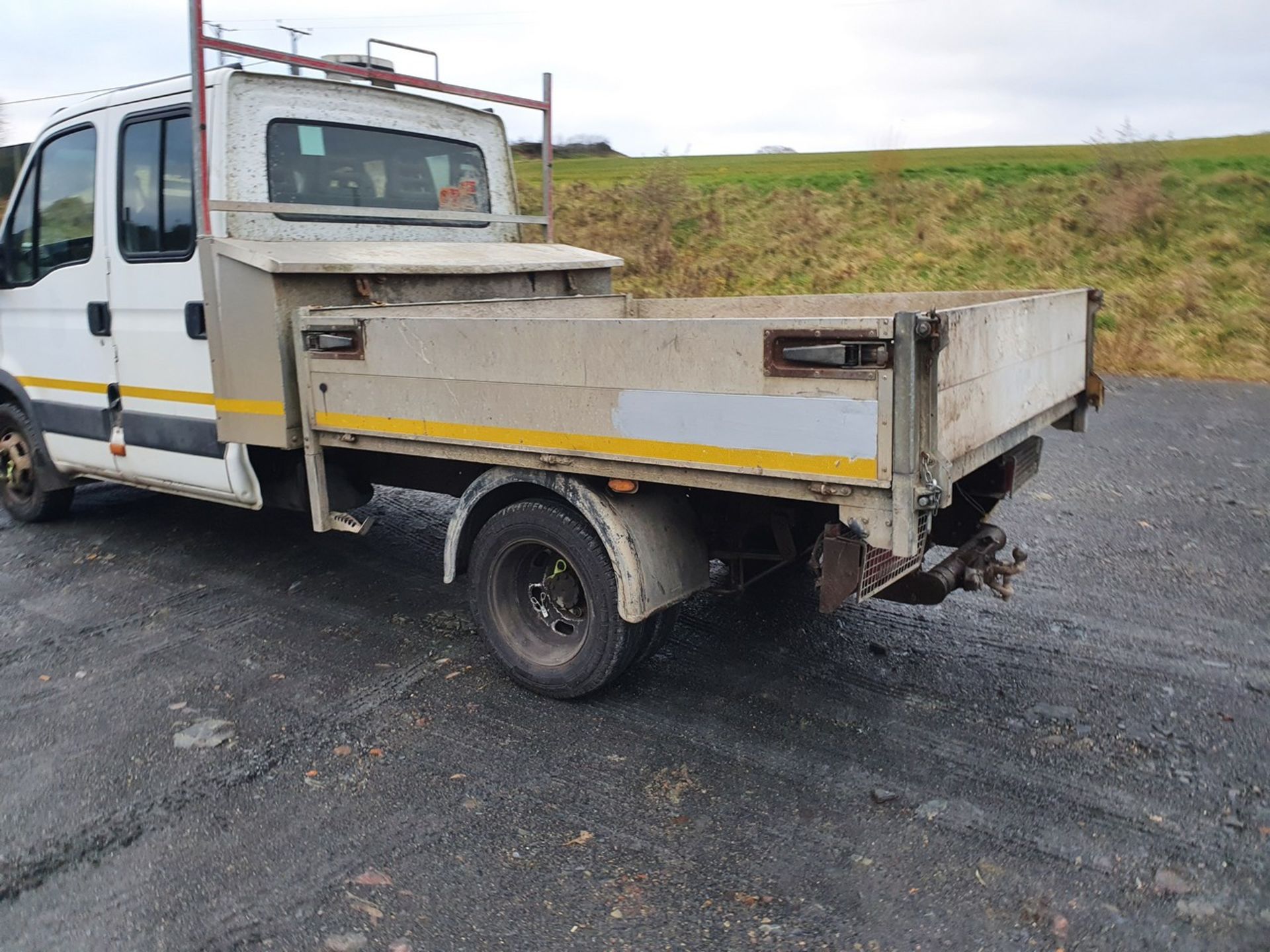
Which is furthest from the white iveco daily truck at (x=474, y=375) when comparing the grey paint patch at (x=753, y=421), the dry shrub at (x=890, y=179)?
the dry shrub at (x=890, y=179)

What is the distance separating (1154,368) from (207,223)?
1138 cm

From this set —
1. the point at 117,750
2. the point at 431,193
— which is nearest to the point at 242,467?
the point at 117,750

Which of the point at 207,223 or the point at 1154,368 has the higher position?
the point at 207,223

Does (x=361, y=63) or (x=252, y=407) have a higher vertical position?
(x=361, y=63)

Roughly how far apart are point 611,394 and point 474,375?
2.19ft

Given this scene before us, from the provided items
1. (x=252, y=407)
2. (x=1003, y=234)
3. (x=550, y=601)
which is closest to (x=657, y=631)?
(x=550, y=601)

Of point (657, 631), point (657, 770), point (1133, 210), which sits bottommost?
point (657, 770)

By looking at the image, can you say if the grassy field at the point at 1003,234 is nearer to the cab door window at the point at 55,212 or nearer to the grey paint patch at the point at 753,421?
the grey paint patch at the point at 753,421

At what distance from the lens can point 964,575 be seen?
392cm

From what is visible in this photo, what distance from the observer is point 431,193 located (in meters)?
6.02

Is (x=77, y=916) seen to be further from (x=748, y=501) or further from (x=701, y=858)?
(x=748, y=501)

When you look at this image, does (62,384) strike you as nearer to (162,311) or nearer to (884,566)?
(162,311)

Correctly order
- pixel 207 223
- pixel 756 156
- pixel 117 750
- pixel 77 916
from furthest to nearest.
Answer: pixel 756 156 → pixel 207 223 → pixel 117 750 → pixel 77 916

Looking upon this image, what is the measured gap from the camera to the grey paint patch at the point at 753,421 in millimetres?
3121
